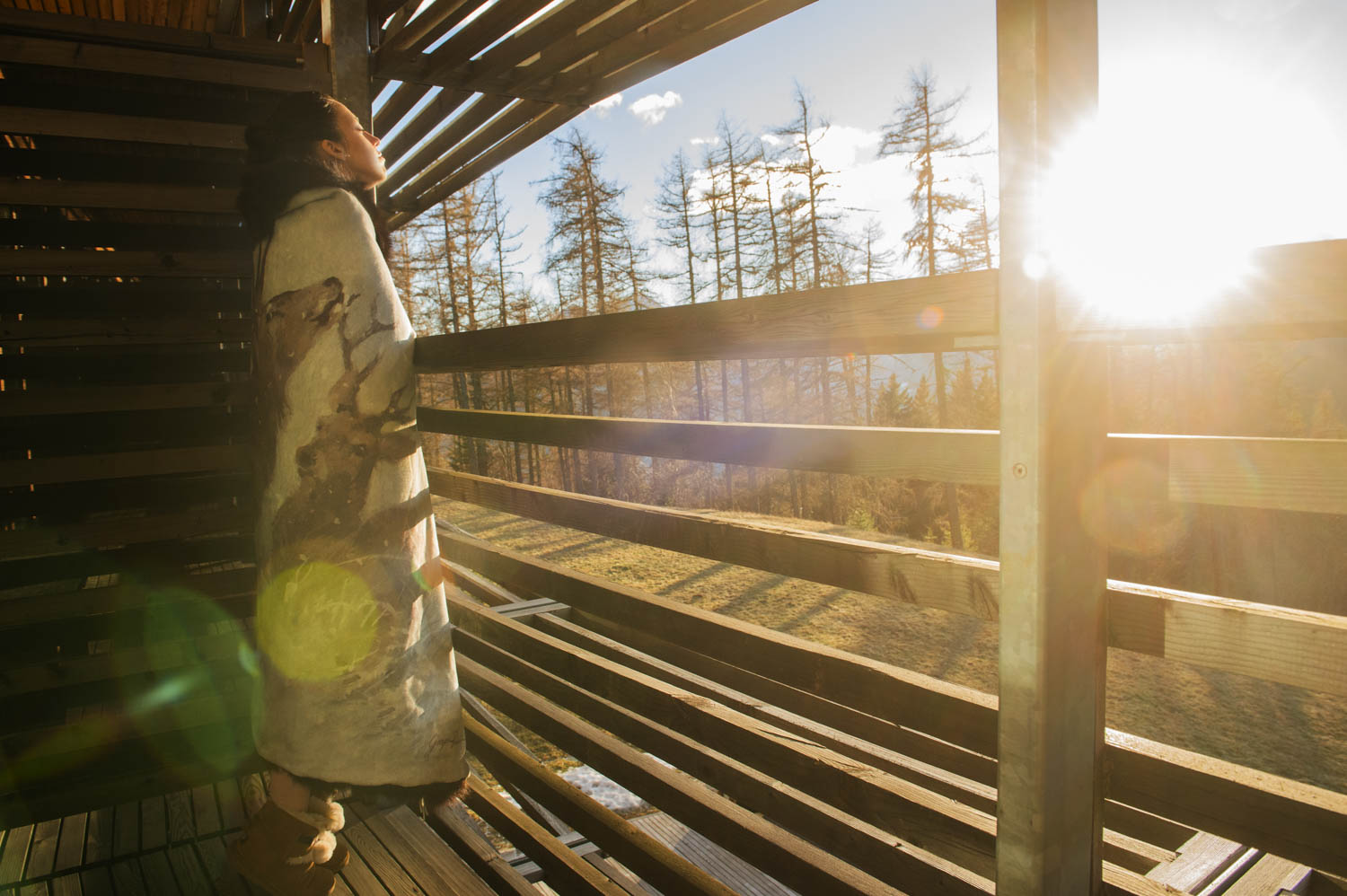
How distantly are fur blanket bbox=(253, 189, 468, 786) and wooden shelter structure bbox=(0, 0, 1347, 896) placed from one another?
→ 43cm

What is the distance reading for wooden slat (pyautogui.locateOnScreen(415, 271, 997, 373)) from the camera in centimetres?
130

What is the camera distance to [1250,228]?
1208 millimetres

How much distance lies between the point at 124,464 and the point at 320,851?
177 centimetres

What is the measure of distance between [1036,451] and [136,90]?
132 inches

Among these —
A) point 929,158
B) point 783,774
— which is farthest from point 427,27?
point 929,158

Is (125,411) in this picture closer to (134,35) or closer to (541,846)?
(134,35)

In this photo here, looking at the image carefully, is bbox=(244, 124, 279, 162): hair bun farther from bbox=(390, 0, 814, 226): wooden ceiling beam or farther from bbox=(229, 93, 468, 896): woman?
bbox=(390, 0, 814, 226): wooden ceiling beam

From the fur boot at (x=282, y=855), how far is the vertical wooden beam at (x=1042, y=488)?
5.27ft

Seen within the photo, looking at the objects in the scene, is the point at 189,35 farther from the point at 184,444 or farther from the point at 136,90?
the point at 184,444

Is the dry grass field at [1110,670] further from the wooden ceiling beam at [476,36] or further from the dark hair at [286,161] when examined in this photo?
the dark hair at [286,161]

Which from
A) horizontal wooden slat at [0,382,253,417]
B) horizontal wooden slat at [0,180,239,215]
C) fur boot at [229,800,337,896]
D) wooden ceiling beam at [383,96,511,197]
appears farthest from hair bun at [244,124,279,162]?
wooden ceiling beam at [383,96,511,197]

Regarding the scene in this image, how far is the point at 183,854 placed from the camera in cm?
232

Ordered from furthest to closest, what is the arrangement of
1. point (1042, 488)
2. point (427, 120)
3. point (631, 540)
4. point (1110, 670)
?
1. point (1110, 670)
2. point (427, 120)
3. point (631, 540)
4. point (1042, 488)

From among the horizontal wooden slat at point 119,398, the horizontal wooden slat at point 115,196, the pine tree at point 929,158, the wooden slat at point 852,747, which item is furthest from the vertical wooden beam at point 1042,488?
the pine tree at point 929,158
